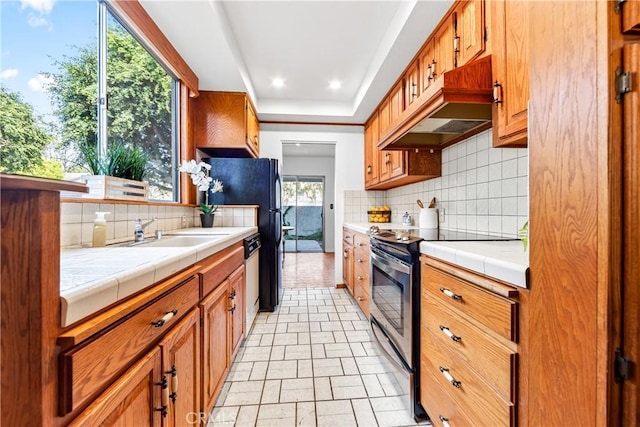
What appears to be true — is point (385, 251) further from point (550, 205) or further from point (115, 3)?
point (115, 3)

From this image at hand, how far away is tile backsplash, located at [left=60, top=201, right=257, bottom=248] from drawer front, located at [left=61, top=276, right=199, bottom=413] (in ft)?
2.31

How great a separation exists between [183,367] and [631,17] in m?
1.56

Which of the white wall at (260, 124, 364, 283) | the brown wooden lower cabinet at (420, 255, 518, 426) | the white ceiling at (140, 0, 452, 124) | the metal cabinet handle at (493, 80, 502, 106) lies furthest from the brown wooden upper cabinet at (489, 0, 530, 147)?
the white wall at (260, 124, 364, 283)

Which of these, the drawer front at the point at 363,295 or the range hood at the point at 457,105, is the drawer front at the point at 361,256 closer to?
the drawer front at the point at 363,295

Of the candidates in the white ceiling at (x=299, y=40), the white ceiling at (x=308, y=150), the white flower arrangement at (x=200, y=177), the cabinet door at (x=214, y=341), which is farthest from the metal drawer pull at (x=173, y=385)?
the white ceiling at (x=308, y=150)

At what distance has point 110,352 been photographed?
2.02ft

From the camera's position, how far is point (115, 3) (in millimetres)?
1526

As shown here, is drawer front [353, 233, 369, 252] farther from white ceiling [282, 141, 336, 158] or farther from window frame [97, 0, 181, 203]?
white ceiling [282, 141, 336, 158]

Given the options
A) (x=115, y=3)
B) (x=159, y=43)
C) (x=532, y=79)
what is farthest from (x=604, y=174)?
(x=159, y=43)

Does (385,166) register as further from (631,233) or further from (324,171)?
(324,171)

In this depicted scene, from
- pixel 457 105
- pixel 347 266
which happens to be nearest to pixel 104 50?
pixel 457 105

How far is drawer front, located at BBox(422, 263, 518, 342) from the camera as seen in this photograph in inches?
33.2

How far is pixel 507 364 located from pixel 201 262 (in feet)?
4.04

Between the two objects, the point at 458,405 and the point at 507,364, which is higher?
the point at 507,364
